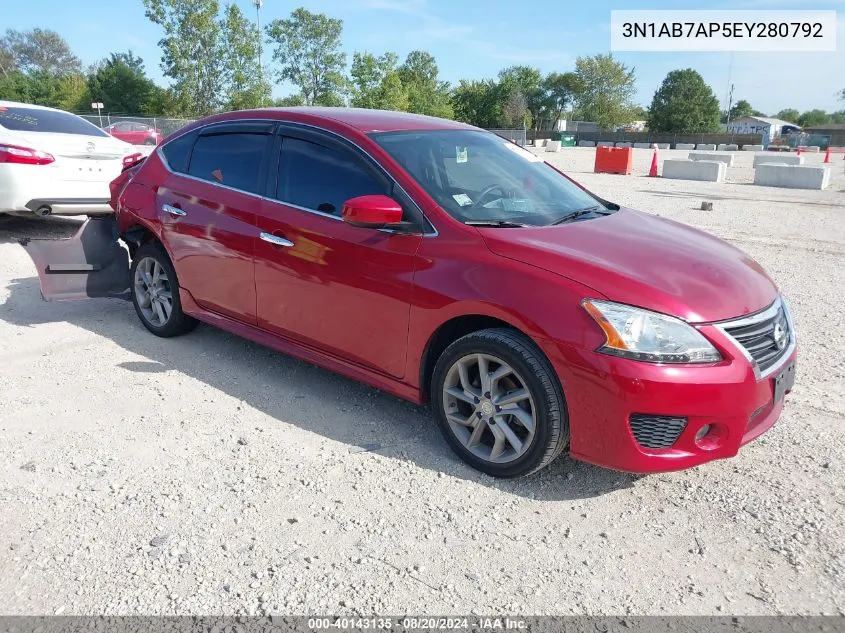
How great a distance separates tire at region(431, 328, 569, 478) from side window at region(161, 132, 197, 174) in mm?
2695

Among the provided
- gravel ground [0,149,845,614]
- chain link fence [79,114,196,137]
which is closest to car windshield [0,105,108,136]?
gravel ground [0,149,845,614]

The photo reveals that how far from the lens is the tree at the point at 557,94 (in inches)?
4183

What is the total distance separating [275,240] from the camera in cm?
396

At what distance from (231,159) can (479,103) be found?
99.8 m

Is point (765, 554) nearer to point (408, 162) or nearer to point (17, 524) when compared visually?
point (408, 162)

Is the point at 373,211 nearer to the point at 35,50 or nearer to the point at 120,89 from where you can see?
the point at 120,89

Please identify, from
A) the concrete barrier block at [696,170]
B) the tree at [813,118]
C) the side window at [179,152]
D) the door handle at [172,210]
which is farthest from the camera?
the tree at [813,118]

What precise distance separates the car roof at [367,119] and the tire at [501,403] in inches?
59.8

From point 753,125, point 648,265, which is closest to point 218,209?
point 648,265

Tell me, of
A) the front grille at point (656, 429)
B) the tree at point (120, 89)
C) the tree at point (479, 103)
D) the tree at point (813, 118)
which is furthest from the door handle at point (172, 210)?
the tree at point (813, 118)

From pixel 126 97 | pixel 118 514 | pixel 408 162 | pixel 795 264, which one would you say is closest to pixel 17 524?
pixel 118 514

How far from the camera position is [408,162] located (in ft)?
12.0

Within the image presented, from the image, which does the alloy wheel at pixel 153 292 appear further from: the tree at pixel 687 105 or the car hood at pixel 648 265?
the tree at pixel 687 105

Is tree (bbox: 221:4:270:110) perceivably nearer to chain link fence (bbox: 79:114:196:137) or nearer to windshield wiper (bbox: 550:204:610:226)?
chain link fence (bbox: 79:114:196:137)
